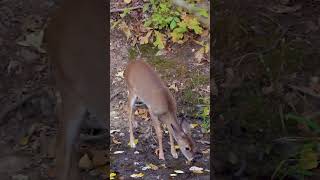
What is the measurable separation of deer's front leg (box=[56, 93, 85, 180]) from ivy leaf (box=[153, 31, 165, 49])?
11.9 inches

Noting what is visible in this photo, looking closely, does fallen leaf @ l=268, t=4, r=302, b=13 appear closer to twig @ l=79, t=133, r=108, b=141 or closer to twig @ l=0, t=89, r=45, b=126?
twig @ l=79, t=133, r=108, b=141

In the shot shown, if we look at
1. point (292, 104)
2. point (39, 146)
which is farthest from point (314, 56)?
point (39, 146)

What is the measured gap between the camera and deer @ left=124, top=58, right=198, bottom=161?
196 centimetres

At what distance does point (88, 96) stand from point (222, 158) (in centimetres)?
52

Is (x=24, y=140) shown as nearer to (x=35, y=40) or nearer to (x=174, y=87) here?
(x=35, y=40)

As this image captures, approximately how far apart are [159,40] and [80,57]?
10.1 inches

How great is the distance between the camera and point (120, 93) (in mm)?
2004

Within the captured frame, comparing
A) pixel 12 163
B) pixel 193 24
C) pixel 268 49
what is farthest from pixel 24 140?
pixel 268 49

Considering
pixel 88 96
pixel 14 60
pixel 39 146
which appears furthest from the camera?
pixel 14 60

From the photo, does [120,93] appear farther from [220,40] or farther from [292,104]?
[292,104]

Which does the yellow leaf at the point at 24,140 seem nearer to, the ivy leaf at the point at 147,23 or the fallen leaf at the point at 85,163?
the fallen leaf at the point at 85,163

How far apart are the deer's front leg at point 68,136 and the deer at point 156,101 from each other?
16 centimetres

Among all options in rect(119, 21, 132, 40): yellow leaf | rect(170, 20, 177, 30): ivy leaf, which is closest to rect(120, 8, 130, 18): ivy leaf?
rect(119, 21, 132, 40): yellow leaf

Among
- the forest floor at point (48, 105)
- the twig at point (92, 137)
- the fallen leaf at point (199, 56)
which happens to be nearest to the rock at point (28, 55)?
the forest floor at point (48, 105)
